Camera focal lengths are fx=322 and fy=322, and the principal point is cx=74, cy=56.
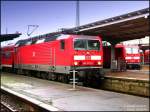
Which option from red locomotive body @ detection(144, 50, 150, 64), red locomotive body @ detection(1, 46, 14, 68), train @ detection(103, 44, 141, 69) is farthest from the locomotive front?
red locomotive body @ detection(144, 50, 150, 64)

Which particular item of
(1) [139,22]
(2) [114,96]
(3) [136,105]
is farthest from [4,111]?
(1) [139,22]

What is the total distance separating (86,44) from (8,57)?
16.7 metres

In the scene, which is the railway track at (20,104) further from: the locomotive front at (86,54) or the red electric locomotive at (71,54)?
the locomotive front at (86,54)

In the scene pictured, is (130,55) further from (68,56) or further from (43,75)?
(68,56)

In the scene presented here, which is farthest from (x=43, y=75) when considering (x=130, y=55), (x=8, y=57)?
(x=8, y=57)

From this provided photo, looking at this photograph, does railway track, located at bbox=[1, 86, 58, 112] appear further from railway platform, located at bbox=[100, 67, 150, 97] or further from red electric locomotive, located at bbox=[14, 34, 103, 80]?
railway platform, located at bbox=[100, 67, 150, 97]

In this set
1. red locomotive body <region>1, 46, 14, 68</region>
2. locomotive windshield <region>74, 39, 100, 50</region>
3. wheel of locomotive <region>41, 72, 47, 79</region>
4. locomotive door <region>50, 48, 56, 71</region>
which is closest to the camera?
locomotive windshield <region>74, 39, 100, 50</region>

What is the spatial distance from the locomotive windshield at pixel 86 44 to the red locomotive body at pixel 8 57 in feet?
48.1

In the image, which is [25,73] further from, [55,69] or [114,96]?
[114,96]

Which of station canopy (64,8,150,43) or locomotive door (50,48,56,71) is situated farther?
locomotive door (50,48,56,71)

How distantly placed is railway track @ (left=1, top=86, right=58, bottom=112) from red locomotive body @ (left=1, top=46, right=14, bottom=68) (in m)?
15.5

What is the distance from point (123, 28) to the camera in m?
19.8

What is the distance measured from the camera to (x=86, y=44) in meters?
19.2

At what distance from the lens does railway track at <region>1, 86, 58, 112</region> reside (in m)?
11.0
